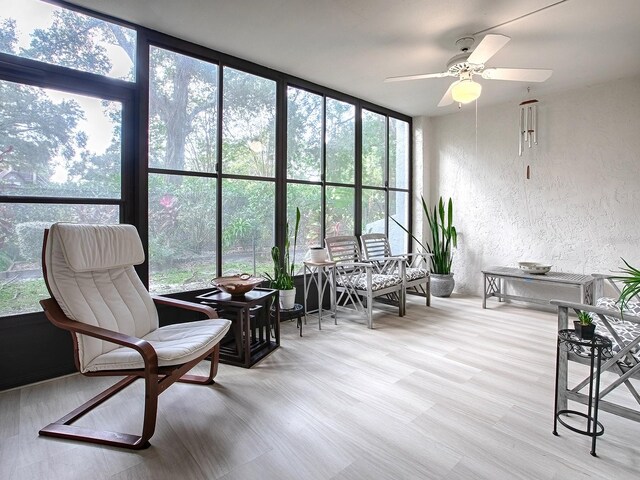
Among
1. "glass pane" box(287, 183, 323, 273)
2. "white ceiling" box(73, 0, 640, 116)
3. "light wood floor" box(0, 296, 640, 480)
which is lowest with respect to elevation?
"light wood floor" box(0, 296, 640, 480)

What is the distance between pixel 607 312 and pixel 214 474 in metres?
2.06

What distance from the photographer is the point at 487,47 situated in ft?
8.41

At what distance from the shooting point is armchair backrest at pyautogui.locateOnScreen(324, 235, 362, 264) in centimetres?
424

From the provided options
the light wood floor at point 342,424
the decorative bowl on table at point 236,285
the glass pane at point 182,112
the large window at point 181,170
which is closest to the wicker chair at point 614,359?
the light wood floor at point 342,424

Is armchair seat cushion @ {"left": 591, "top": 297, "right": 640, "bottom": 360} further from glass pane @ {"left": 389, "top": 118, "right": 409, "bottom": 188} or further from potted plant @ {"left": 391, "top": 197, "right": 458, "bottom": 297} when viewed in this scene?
glass pane @ {"left": 389, "top": 118, "right": 409, "bottom": 188}

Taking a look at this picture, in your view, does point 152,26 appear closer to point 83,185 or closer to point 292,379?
point 83,185

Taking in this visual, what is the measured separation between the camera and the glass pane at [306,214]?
4.15 metres

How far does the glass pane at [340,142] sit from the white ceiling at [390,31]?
0.57 metres

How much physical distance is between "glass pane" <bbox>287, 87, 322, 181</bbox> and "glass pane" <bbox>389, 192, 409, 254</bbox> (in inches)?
62.7

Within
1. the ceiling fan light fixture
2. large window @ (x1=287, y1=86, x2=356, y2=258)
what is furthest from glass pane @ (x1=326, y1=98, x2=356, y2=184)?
the ceiling fan light fixture

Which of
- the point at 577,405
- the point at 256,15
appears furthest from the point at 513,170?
the point at 256,15

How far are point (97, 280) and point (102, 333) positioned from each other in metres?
0.57

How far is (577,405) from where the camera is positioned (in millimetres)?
2217

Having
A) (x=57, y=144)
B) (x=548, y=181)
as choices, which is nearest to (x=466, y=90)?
(x=548, y=181)
